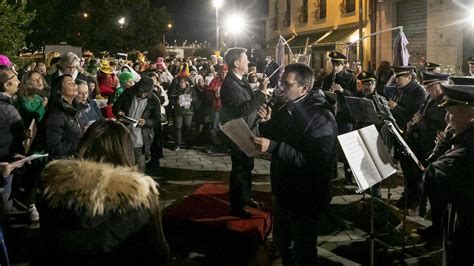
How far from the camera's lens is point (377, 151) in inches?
181

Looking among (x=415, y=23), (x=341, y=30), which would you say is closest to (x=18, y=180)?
(x=415, y=23)

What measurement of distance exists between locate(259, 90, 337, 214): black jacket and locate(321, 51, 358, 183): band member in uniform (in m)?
4.92

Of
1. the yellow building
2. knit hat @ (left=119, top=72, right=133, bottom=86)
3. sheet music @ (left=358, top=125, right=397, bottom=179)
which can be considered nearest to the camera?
sheet music @ (left=358, top=125, right=397, bottom=179)

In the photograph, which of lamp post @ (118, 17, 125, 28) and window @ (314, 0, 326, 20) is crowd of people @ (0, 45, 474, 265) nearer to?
window @ (314, 0, 326, 20)

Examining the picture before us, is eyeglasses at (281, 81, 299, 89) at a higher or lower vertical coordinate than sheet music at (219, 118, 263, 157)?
higher

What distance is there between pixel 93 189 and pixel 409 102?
618 cm

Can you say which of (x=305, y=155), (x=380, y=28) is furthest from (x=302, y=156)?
(x=380, y=28)

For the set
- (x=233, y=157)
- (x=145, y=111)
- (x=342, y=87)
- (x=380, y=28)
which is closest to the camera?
(x=233, y=157)

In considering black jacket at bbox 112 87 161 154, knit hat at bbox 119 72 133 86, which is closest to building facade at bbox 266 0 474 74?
knit hat at bbox 119 72 133 86

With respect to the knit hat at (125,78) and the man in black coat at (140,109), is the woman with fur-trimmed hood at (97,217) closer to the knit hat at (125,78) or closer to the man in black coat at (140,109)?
the man in black coat at (140,109)

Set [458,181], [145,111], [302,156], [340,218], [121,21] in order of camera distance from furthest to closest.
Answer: [121,21], [145,111], [340,218], [302,156], [458,181]

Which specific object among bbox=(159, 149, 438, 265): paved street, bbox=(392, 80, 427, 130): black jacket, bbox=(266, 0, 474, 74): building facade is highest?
bbox=(266, 0, 474, 74): building facade

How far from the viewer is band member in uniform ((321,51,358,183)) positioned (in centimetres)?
902

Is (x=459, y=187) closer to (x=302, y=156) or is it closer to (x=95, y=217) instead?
(x=302, y=156)
